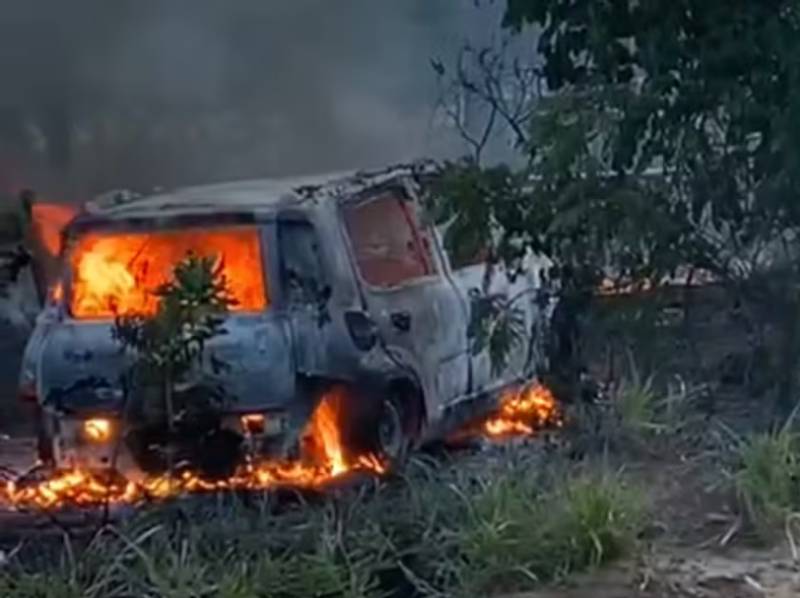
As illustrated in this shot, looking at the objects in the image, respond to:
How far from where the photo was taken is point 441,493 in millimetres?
4887

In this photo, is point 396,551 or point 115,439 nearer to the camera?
point 396,551

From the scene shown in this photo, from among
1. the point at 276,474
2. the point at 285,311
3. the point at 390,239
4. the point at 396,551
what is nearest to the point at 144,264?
the point at 285,311

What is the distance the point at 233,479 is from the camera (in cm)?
650

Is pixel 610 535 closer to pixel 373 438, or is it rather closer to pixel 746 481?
pixel 746 481

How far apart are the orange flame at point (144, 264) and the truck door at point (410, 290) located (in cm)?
53

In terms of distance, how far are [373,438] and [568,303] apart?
1.64 meters

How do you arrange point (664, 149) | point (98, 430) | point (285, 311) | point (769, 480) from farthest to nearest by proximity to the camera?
point (285, 311) → point (98, 430) → point (664, 149) → point (769, 480)

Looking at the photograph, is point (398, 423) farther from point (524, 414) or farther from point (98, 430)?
point (98, 430)

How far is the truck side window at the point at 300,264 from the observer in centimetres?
716

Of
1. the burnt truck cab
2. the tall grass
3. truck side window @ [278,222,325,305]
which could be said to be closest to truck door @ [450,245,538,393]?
the burnt truck cab

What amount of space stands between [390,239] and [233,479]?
175cm

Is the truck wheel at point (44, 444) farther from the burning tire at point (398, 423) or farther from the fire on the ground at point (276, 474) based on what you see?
the burning tire at point (398, 423)

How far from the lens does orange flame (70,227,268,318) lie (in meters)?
7.07

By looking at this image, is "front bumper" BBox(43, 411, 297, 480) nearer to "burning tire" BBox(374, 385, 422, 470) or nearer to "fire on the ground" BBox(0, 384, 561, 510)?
"fire on the ground" BBox(0, 384, 561, 510)
